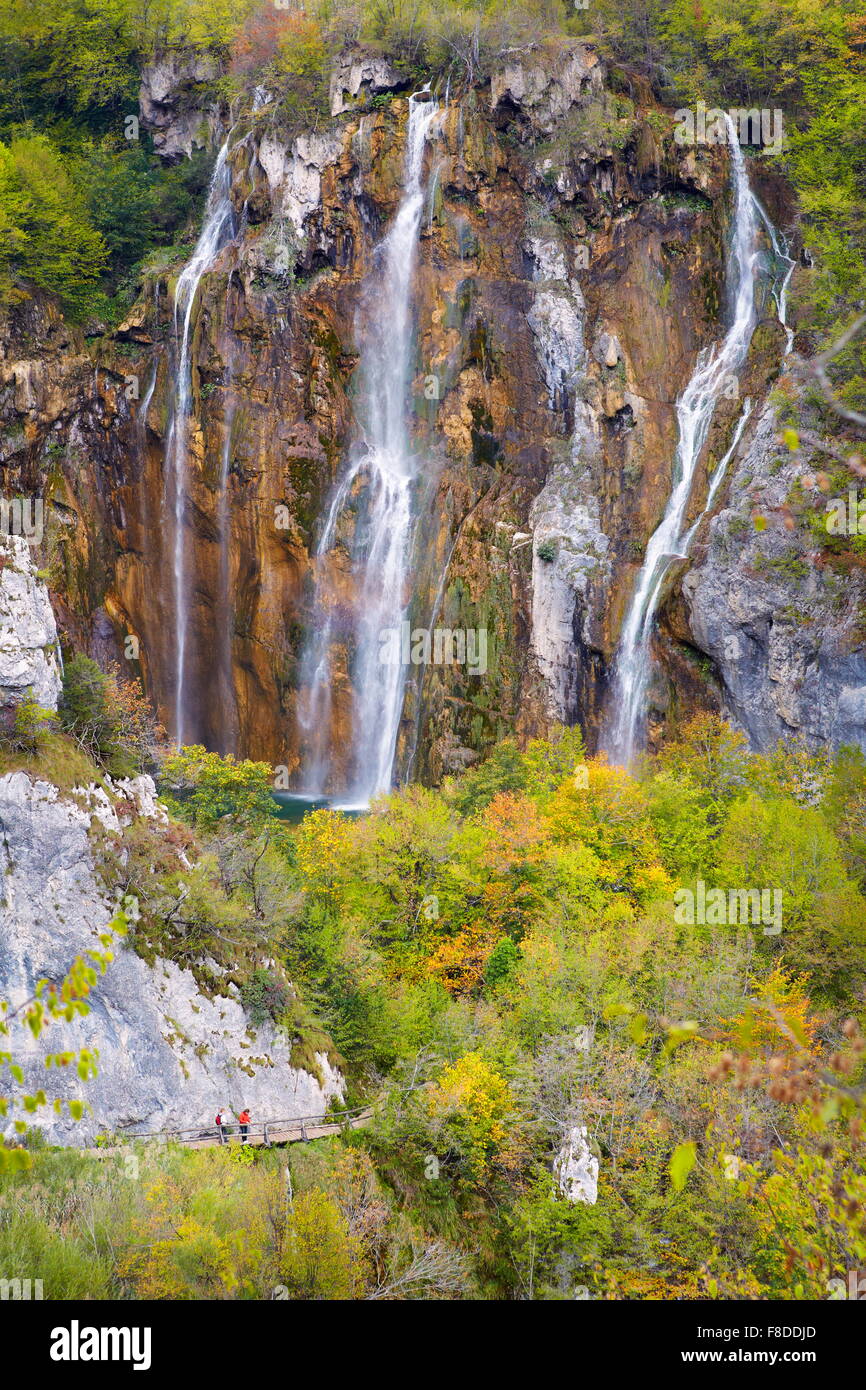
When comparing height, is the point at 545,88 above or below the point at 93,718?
above

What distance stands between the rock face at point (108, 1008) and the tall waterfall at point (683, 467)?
2064 cm

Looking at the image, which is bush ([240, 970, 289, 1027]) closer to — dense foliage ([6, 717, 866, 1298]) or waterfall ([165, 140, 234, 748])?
dense foliage ([6, 717, 866, 1298])

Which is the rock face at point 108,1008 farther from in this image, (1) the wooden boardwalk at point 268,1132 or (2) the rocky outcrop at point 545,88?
(2) the rocky outcrop at point 545,88

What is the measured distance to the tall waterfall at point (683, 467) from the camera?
126 feet

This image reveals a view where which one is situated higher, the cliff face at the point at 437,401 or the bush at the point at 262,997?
the cliff face at the point at 437,401

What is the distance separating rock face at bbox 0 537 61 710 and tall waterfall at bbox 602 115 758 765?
21.5m

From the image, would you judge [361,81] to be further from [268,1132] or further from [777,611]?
[268,1132]

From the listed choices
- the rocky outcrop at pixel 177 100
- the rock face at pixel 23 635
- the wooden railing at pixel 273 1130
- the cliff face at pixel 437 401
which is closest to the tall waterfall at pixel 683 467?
the cliff face at pixel 437 401

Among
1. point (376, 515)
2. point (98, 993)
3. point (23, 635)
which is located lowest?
point (98, 993)

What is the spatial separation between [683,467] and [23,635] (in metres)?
26.4

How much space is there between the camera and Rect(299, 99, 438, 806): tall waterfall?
43906mm

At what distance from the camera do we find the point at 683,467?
132 ft

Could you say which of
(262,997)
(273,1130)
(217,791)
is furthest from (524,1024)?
(217,791)

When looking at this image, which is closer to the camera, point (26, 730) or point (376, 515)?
point (26, 730)
